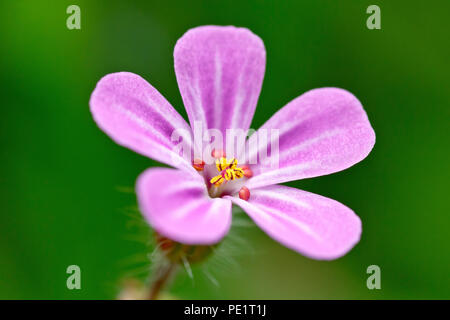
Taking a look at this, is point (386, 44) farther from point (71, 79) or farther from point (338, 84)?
point (71, 79)

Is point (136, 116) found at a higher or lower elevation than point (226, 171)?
higher

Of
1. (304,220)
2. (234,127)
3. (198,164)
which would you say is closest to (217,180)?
(198,164)

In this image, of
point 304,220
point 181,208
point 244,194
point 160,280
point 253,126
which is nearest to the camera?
point 181,208

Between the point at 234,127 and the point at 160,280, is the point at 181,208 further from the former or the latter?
the point at 160,280

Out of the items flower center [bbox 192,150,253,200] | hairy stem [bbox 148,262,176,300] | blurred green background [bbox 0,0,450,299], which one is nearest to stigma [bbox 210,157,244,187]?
flower center [bbox 192,150,253,200]

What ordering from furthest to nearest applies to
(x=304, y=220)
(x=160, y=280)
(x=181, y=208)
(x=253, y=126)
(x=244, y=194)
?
1. (x=253, y=126)
2. (x=160, y=280)
3. (x=244, y=194)
4. (x=304, y=220)
5. (x=181, y=208)

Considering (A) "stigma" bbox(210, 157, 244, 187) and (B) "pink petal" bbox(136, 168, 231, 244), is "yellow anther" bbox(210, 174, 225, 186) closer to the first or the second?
(A) "stigma" bbox(210, 157, 244, 187)

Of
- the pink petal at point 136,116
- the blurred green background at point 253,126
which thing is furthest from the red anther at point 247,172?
the blurred green background at point 253,126

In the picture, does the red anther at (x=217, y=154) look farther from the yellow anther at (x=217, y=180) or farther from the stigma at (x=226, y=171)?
the yellow anther at (x=217, y=180)
